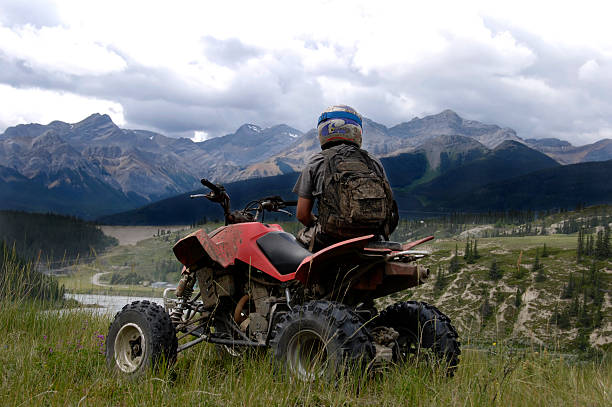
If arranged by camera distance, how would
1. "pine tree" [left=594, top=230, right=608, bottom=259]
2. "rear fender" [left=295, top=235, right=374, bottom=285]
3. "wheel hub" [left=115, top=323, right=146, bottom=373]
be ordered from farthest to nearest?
"pine tree" [left=594, top=230, right=608, bottom=259]
"wheel hub" [left=115, top=323, right=146, bottom=373]
"rear fender" [left=295, top=235, right=374, bottom=285]

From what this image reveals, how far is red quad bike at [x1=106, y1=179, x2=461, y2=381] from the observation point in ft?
13.3

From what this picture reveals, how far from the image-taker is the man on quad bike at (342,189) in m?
4.48

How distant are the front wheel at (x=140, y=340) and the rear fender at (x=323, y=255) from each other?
179 cm

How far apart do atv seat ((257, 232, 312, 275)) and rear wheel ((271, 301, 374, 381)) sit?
2.49ft

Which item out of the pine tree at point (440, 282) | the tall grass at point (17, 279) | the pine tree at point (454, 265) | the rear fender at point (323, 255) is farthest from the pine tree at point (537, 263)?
the rear fender at point (323, 255)

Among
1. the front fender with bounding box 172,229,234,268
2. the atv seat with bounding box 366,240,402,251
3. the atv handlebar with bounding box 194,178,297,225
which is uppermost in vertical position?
the atv handlebar with bounding box 194,178,297,225

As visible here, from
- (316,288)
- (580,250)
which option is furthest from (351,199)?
(580,250)

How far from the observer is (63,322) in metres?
7.82

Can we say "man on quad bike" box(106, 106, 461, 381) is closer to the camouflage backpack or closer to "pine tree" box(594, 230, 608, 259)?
the camouflage backpack

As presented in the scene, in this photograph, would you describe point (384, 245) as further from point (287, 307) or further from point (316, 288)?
point (287, 307)

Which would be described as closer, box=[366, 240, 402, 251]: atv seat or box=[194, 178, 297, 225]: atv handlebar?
box=[366, 240, 402, 251]: atv seat

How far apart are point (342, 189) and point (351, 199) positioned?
0.44ft

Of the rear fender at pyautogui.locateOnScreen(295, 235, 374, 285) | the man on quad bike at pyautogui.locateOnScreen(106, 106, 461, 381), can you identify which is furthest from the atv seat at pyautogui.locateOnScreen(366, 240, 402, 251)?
the rear fender at pyautogui.locateOnScreen(295, 235, 374, 285)

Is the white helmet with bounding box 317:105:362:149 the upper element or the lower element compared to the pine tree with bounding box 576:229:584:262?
upper
